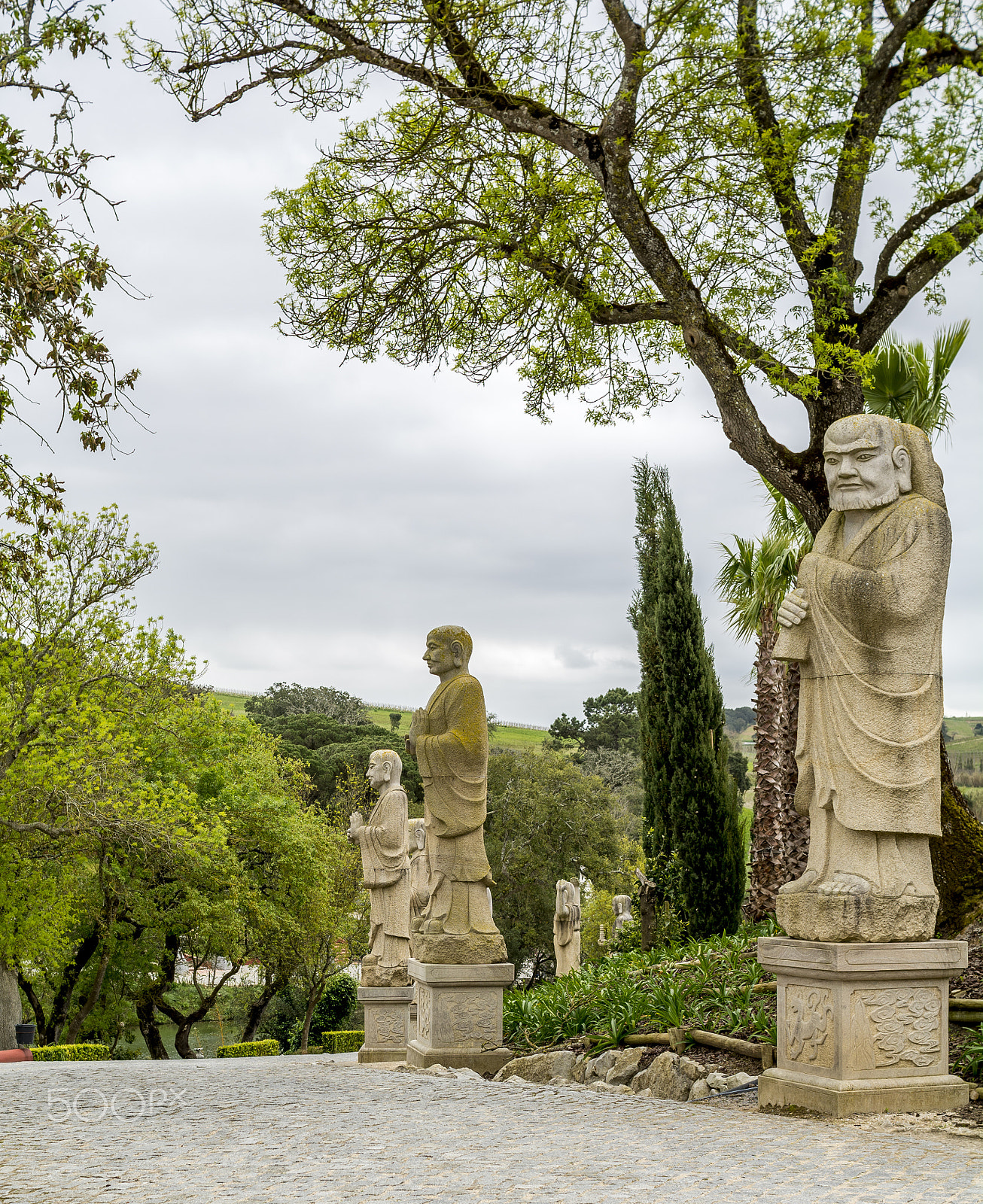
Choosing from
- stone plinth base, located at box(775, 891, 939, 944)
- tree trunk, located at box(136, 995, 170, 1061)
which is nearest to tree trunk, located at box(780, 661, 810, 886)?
stone plinth base, located at box(775, 891, 939, 944)

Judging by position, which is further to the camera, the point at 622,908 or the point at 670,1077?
the point at 622,908

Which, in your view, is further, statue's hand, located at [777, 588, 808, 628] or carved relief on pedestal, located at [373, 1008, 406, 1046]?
carved relief on pedestal, located at [373, 1008, 406, 1046]

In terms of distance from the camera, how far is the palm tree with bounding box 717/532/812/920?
51.1 ft

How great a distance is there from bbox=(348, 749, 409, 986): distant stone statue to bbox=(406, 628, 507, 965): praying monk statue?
11.5 ft

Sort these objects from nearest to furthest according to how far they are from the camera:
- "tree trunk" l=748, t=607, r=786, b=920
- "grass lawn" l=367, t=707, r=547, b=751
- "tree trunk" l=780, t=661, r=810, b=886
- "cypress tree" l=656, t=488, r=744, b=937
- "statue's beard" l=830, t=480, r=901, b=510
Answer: "statue's beard" l=830, t=480, r=901, b=510, "tree trunk" l=780, t=661, r=810, b=886, "tree trunk" l=748, t=607, r=786, b=920, "cypress tree" l=656, t=488, r=744, b=937, "grass lawn" l=367, t=707, r=547, b=751

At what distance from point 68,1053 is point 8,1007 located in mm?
2370

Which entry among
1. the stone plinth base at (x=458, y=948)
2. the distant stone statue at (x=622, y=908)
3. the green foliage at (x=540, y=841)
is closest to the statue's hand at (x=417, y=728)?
the stone plinth base at (x=458, y=948)

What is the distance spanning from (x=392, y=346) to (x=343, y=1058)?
29.4 ft

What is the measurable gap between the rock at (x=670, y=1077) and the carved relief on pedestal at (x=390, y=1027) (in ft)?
17.7

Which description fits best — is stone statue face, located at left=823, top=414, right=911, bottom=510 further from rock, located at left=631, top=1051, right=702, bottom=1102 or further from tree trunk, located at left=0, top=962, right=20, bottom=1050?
tree trunk, located at left=0, top=962, right=20, bottom=1050

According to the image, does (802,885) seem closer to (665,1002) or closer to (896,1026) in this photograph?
(896,1026)

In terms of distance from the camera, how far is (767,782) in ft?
54.7

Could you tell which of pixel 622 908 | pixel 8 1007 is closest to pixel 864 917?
pixel 622 908

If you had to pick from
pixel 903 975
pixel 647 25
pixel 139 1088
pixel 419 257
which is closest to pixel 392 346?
pixel 419 257
